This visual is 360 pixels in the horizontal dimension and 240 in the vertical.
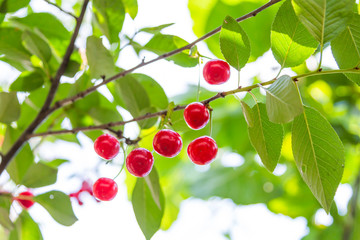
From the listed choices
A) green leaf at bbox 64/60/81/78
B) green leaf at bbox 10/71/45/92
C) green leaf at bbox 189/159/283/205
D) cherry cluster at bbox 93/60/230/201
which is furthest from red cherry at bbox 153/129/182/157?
green leaf at bbox 189/159/283/205

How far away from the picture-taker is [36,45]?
0.95 metres

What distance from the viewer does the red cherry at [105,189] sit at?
2.91 feet

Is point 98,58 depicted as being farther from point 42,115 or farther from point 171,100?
point 171,100

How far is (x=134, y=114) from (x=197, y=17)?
2.22 ft

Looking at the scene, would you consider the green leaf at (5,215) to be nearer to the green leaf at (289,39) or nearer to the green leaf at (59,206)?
the green leaf at (59,206)

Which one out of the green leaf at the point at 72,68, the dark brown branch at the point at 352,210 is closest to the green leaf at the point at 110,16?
the green leaf at the point at 72,68

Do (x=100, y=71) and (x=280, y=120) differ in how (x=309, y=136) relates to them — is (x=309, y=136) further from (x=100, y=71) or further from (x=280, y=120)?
(x=100, y=71)

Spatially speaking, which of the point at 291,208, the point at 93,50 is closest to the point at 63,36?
the point at 93,50

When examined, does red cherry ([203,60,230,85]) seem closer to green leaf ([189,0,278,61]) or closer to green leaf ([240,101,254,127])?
green leaf ([240,101,254,127])

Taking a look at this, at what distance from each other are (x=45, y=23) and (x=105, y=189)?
0.52 metres

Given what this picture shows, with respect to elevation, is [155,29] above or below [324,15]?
above

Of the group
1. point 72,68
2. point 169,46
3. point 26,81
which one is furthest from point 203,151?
point 26,81

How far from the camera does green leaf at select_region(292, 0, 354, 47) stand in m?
0.60

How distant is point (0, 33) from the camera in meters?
0.97
